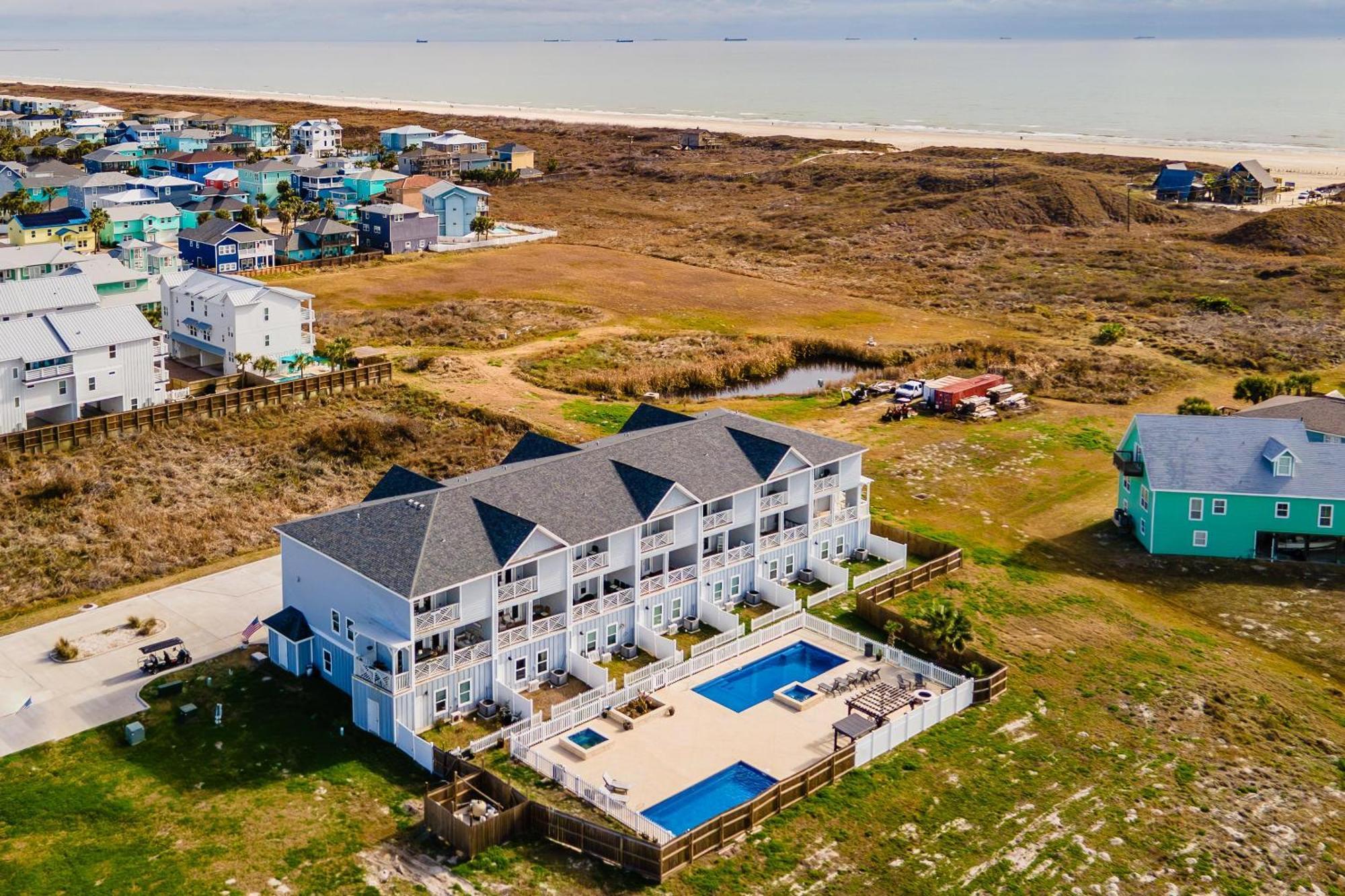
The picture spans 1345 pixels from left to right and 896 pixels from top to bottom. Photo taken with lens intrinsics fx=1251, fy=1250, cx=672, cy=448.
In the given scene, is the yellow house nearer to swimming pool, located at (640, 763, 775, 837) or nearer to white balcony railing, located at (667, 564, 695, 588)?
white balcony railing, located at (667, 564, 695, 588)

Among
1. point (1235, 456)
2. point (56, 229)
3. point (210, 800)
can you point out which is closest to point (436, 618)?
point (210, 800)

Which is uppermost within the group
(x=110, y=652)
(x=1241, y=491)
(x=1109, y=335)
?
(x=1109, y=335)

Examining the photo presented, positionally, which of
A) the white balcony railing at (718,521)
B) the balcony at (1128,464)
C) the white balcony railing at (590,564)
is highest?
the balcony at (1128,464)

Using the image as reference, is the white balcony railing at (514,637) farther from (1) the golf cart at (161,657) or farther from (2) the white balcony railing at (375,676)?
(1) the golf cart at (161,657)

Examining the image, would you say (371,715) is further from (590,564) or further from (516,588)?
(590,564)

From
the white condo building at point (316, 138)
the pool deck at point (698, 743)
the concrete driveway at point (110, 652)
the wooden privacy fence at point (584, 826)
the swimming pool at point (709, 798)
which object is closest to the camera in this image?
the wooden privacy fence at point (584, 826)

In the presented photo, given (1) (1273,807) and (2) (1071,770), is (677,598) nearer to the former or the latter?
(2) (1071,770)

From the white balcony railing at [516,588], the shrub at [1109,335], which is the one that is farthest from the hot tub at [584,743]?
the shrub at [1109,335]

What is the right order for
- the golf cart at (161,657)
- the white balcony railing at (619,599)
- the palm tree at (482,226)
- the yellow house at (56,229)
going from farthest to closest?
the palm tree at (482,226)
the yellow house at (56,229)
the white balcony railing at (619,599)
the golf cart at (161,657)
